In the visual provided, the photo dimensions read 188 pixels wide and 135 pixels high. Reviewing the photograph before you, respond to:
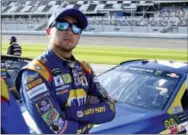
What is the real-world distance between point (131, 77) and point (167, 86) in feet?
1.45

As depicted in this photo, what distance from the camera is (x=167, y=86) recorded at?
13.0 ft

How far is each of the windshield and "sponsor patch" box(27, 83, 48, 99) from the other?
1.97m

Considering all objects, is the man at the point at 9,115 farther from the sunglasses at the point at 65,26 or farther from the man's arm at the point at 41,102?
the sunglasses at the point at 65,26

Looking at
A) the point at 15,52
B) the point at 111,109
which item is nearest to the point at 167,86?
the point at 111,109

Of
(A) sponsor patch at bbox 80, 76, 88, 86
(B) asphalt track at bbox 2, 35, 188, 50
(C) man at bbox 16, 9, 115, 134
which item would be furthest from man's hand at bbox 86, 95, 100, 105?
(B) asphalt track at bbox 2, 35, 188, 50

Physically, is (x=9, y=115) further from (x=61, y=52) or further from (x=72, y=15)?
(x=72, y=15)

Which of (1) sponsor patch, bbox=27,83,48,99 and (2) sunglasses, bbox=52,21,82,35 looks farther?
(2) sunglasses, bbox=52,21,82,35

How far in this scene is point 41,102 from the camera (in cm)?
200

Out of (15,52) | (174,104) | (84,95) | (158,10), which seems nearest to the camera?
(84,95)

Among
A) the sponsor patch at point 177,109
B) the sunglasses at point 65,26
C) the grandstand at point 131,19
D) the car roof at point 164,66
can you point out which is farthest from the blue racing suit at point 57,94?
the grandstand at point 131,19

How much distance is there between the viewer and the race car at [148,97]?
132 inches

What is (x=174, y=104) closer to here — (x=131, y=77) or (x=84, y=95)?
(x=131, y=77)

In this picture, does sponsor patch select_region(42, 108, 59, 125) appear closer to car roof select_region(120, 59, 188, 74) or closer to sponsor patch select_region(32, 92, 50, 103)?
sponsor patch select_region(32, 92, 50, 103)

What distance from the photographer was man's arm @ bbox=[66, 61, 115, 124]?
2.13 meters
